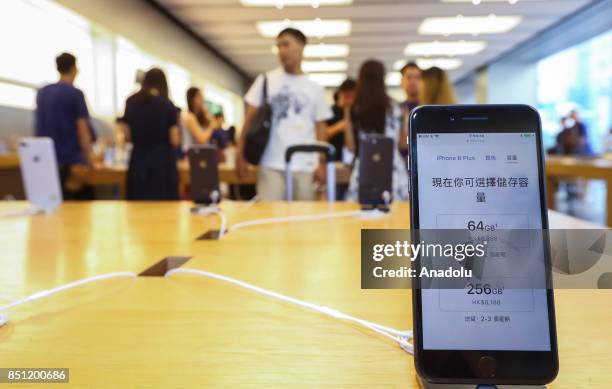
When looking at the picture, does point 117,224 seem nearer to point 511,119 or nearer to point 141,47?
point 511,119

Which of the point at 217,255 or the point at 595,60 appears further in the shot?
the point at 595,60

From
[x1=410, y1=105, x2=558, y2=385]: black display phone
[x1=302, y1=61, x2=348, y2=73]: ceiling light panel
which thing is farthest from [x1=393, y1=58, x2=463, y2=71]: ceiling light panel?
[x1=410, y1=105, x2=558, y2=385]: black display phone

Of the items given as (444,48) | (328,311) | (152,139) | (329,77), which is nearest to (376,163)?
(328,311)


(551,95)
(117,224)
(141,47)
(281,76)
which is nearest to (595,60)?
(551,95)

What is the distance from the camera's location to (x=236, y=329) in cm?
50

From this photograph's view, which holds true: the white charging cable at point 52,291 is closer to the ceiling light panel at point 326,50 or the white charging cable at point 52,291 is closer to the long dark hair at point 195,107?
the long dark hair at point 195,107

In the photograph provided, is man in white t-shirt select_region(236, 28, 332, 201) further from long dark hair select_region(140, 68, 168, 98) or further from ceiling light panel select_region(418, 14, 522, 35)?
ceiling light panel select_region(418, 14, 522, 35)

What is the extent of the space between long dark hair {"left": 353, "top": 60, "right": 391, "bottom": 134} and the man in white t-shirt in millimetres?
251

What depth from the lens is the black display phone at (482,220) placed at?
1.23ft

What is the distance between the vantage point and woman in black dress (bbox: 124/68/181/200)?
2.59 m

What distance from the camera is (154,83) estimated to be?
267 centimetres

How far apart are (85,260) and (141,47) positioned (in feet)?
20.4

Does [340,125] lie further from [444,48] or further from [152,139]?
[444,48]

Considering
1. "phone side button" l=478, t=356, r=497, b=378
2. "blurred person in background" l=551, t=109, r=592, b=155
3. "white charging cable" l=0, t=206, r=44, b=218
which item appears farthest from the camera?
"blurred person in background" l=551, t=109, r=592, b=155
